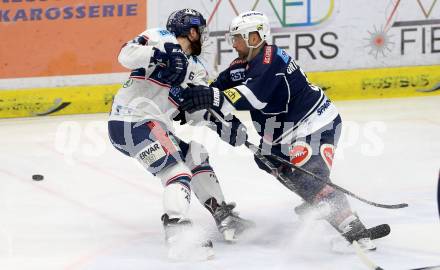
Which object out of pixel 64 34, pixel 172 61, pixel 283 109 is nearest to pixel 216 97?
pixel 172 61

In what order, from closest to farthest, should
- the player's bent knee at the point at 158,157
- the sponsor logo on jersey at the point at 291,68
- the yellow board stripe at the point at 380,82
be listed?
the player's bent knee at the point at 158,157 → the sponsor logo on jersey at the point at 291,68 → the yellow board stripe at the point at 380,82

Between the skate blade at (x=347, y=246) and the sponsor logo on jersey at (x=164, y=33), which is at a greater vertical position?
the sponsor logo on jersey at (x=164, y=33)

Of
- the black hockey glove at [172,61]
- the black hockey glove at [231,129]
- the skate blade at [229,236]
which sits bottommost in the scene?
the skate blade at [229,236]

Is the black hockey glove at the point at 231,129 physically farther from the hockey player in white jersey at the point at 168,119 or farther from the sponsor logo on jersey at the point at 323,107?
the sponsor logo on jersey at the point at 323,107

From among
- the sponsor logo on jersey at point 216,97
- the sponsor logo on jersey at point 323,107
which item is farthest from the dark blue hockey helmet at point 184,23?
the sponsor logo on jersey at point 323,107

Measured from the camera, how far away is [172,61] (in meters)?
4.68

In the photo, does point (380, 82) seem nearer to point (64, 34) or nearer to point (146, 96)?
point (64, 34)

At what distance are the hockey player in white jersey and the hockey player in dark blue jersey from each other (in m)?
0.17

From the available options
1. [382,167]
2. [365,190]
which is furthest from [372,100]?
[365,190]

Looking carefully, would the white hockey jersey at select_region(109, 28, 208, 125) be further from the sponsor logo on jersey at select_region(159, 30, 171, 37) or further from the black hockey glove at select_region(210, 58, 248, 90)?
the black hockey glove at select_region(210, 58, 248, 90)

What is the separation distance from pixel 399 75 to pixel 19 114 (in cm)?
338

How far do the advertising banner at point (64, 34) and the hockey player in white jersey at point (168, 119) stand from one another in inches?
131

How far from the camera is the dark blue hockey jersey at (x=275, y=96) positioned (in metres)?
4.88

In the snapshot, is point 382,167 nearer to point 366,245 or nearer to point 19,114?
point 366,245
